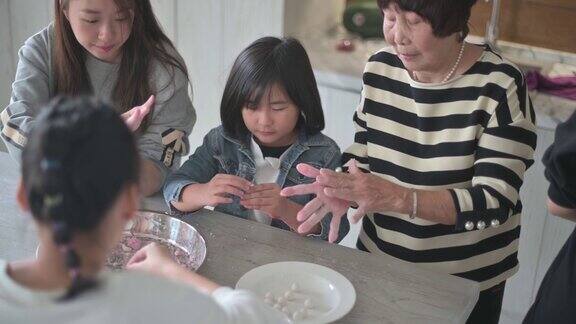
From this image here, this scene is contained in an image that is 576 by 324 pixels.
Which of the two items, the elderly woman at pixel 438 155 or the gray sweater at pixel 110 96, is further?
the gray sweater at pixel 110 96

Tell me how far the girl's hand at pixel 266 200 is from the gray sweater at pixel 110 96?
0.29 m

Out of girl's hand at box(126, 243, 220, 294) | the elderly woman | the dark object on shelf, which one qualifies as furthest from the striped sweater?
the dark object on shelf

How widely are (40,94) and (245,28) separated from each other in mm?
1020

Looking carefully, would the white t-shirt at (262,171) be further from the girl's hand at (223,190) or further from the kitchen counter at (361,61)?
the kitchen counter at (361,61)

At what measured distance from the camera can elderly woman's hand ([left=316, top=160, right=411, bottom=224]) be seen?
1327mm

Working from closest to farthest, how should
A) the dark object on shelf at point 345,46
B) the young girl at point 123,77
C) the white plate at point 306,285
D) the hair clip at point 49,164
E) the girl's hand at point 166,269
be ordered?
the hair clip at point 49,164 → the girl's hand at point 166,269 → the white plate at point 306,285 → the young girl at point 123,77 → the dark object on shelf at point 345,46

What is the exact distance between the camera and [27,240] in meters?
1.34

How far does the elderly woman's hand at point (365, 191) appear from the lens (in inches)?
52.2

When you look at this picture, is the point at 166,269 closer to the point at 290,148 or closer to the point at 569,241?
the point at 290,148

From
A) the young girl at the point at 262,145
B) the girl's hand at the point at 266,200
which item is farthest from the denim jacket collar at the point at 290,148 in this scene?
the girl's hand at the point at 266,200

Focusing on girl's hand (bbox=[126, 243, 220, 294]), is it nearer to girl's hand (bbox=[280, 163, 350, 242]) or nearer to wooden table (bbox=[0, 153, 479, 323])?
wooden table (bbox=[0, 153, 479, 323])

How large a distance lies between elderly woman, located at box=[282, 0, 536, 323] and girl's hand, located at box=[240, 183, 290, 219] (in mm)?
72

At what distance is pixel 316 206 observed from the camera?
54.1 inches

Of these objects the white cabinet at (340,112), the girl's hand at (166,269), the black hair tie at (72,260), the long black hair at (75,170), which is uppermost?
the long black hair at (75,170)
